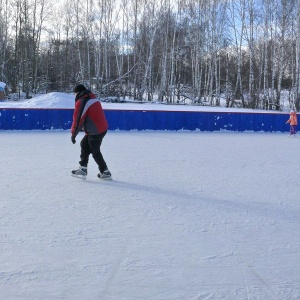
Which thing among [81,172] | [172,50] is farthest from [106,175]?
[172,50]

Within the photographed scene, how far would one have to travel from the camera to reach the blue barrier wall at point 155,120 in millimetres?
15789

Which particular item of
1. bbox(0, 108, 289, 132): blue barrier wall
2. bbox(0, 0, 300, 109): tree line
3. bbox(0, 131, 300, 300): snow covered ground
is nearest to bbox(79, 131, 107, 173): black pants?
bbox(0, 131, 300, 300): snow covered ground

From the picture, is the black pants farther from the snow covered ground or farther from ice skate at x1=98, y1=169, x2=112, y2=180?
the snow covered ground

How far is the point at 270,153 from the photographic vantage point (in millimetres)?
10836

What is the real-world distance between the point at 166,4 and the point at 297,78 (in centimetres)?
1234

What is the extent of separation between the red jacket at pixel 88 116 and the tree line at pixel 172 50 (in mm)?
22846

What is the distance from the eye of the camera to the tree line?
29625 millimetres

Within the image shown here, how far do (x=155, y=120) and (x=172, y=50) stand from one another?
1671 centimetres

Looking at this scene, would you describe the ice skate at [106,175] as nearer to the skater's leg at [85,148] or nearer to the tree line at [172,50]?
the skater's leg at [85,148]

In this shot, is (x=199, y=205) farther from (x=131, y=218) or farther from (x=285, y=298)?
(x=285, y=298)

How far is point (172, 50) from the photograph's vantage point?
3247cm

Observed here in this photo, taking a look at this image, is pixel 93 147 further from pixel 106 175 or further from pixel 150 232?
pixel 150 232

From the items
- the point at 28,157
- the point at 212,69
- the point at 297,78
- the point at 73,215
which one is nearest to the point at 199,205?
the point at 73,215

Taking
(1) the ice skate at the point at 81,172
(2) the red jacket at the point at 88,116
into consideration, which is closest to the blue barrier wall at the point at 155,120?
(1) the ice skate at the point at 81,172
